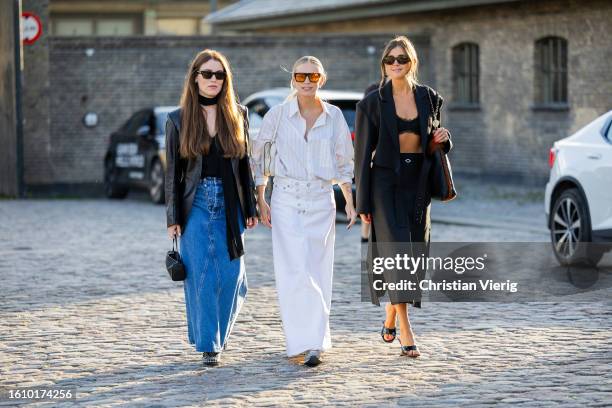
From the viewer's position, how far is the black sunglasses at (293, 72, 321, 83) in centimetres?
816

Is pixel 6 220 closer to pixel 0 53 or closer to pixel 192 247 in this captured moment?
pixel 0 53

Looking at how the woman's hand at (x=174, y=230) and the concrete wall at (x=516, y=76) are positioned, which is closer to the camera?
the woman's hand at (x=174, y=230)

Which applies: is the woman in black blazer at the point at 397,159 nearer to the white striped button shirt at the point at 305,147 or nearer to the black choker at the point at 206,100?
the white striped button shirt at the point at 305,147

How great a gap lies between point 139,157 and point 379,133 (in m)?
15.1

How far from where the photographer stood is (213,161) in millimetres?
8148

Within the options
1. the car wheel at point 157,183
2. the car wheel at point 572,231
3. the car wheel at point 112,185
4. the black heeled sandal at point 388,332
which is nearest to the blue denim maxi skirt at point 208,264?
the black heeled sandal at point 388,332

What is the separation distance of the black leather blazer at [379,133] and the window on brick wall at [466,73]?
2008 cm

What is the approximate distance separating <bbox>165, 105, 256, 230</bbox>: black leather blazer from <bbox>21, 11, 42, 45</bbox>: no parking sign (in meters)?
17.9

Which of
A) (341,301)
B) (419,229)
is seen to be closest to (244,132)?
(419,229)

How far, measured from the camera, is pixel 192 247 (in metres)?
8.15

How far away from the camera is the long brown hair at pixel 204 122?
26.5 feet

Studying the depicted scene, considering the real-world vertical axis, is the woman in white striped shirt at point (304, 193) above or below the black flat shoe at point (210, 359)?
above
